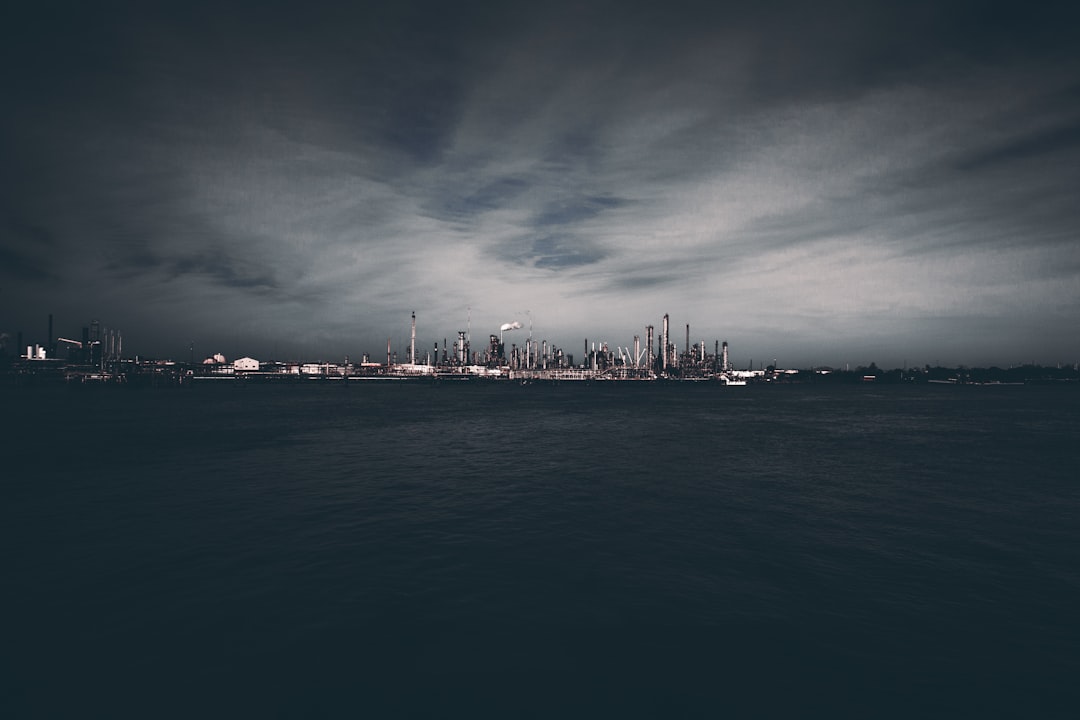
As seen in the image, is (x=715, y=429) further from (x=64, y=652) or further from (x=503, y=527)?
(x=64, y=652)

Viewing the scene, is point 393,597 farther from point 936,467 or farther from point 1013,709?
point 936,467

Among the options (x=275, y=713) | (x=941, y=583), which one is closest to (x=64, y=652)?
(x=275, y=713)

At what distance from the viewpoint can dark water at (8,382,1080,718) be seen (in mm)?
10562

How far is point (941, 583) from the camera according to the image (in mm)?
15930

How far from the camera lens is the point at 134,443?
4925 centimetres

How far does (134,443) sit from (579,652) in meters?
58.5

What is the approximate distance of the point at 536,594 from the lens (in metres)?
15.1

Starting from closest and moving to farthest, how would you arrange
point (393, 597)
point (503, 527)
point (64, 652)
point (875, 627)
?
point (64, 652) < point (875, 627) < point (393, 597) < point (503, 527)

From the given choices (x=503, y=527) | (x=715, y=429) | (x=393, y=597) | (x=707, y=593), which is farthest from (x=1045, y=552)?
(x=715, y=429)

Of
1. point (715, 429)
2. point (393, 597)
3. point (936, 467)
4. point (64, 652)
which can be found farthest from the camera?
point (715, 429)

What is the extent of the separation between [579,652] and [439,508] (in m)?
14.6

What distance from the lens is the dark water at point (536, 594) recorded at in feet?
34.7

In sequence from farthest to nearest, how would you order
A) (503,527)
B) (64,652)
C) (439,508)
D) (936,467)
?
(936,467) → (439,508) → (503,527) → (64,652)

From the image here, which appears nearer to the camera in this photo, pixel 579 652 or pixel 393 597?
pixel 579 652
